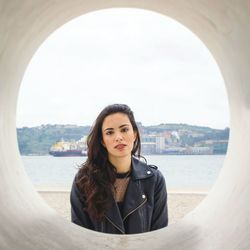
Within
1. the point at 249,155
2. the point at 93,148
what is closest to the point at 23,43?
the point at 93,148

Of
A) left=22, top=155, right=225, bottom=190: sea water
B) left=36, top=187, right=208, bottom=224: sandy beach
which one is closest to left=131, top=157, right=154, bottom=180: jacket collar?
left=36, top=187, right=208, bottom=224: sandy beach

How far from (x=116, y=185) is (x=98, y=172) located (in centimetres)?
17

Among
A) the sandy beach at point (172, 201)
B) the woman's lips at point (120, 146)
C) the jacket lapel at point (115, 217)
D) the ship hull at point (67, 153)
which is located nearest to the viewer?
the jacket lapel at point (115, 217)

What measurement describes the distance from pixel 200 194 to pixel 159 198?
6.11 meters

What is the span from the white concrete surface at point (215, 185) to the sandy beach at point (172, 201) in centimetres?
400

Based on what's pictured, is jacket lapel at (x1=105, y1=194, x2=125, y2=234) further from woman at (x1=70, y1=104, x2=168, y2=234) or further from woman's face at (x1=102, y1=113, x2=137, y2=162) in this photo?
woman's face at (x1=102, y1=113, x2=137, y2=162)

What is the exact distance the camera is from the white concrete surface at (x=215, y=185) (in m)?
2.30

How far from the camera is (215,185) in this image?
342cm

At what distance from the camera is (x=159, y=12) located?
3576 millimetres

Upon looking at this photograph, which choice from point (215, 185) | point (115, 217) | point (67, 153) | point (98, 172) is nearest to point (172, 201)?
point (215, 185)

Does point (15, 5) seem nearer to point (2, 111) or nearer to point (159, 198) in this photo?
point (2, 111)

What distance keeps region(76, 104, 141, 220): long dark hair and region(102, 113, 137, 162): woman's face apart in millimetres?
66

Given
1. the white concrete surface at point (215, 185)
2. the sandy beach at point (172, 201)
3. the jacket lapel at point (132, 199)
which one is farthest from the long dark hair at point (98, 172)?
the sandy beach at point (172, 201)

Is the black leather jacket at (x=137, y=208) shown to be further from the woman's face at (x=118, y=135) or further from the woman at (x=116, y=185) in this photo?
the woman's face at (x=118, y=135)
